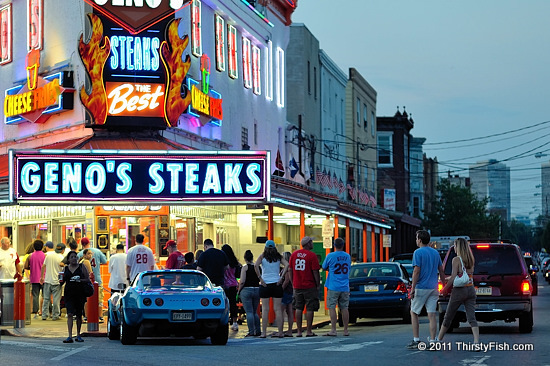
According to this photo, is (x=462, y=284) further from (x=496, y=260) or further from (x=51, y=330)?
(x=51, y=330)

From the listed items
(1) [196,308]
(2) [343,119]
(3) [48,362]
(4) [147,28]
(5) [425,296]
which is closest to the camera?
(3) [48,362]

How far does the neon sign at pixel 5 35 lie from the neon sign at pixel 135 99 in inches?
219

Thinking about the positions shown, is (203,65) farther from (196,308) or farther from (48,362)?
(48,362)

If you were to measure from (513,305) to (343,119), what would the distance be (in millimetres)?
41807

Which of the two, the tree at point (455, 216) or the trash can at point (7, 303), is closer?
the trash can at point (7, 303)

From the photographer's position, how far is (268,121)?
1671 inches

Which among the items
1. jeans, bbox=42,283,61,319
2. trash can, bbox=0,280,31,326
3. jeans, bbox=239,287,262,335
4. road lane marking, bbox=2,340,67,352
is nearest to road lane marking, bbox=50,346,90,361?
road lane marking, bbox=2,340,67,352

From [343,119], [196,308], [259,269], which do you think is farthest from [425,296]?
[343,119]

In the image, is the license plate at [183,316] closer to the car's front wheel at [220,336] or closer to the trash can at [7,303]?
the car's front wheel at [220,336]

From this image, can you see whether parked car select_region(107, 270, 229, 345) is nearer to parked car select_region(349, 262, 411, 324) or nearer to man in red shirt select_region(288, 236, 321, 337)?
man in red shirt select_region(288, 236, 321, 337)

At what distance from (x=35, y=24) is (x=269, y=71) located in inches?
500

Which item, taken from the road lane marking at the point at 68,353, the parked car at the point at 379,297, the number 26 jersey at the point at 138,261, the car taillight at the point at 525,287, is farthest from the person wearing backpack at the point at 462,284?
the number 26 jersey at the point at 138,261

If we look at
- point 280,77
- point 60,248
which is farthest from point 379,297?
point 280,77

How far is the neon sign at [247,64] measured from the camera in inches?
1522
